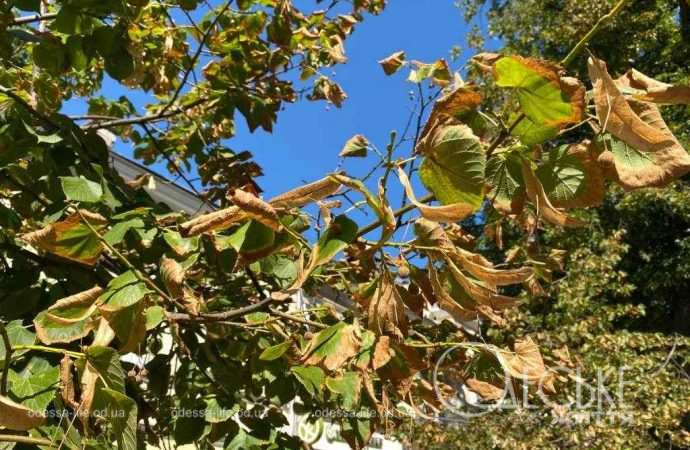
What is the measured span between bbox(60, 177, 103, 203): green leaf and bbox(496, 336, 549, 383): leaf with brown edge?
94cm

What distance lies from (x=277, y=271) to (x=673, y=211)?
8951 mm

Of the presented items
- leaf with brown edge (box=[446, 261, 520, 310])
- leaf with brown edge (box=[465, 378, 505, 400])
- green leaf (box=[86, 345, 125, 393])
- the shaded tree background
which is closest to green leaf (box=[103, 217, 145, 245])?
green leaf (box=[86, 345, 125, 393])

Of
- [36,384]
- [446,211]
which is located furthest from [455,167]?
[36,384]

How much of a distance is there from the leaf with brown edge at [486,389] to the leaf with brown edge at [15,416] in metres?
0.78

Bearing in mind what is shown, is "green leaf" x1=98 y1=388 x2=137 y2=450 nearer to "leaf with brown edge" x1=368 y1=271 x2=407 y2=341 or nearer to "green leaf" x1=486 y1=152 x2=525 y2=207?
"leaf with brown edge" x1=368 y1=271 x2=407 y2=341

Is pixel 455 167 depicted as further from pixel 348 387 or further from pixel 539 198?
pixel 348 387

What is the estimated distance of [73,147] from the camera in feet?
5.11

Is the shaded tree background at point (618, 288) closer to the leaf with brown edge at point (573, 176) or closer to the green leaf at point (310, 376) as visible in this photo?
the green leaf at point (310, 376)

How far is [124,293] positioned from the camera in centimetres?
A: 94

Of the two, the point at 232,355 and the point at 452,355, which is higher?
the point at 232,355

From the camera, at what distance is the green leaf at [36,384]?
37.5 inches

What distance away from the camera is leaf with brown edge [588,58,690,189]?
0.59 meters

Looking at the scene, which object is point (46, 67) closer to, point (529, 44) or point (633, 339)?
point (633, 339)

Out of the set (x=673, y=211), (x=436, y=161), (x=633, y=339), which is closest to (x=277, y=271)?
(x=436, y=161)
